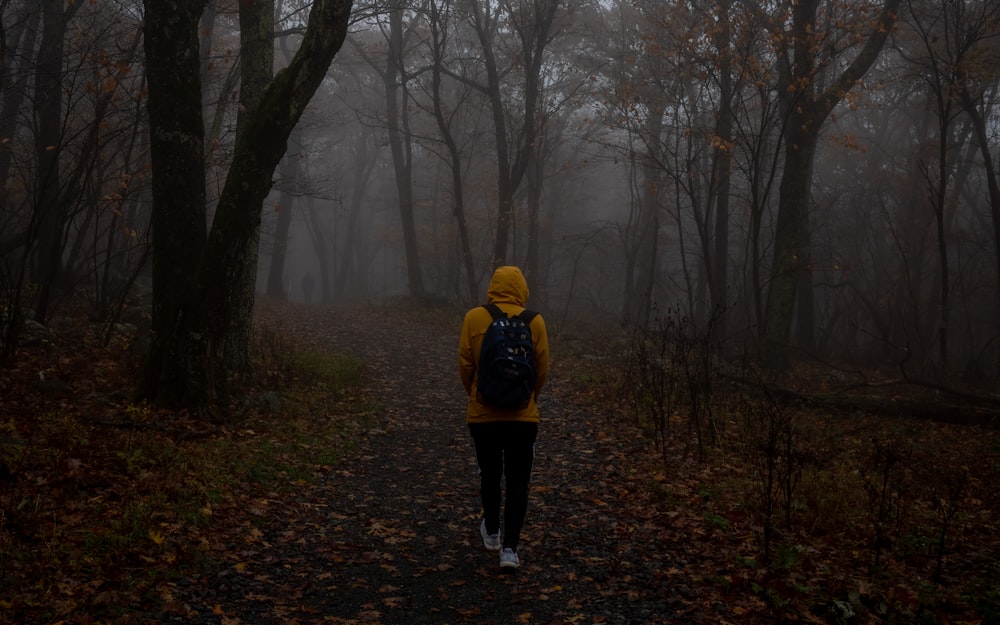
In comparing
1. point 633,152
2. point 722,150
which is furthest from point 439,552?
point 633,152

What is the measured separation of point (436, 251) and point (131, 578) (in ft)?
106

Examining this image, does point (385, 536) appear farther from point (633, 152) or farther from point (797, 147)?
point (633, 152)

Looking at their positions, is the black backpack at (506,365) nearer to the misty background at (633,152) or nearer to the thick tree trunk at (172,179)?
the thick tree trunk at (172,179)

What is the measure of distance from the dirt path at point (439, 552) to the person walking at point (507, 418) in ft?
1.62

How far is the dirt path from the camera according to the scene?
461cm

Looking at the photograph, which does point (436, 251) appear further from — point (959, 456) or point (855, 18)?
point (959, 456)

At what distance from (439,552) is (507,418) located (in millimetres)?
1495

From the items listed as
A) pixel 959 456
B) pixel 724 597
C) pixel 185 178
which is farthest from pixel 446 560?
pixel 959 456

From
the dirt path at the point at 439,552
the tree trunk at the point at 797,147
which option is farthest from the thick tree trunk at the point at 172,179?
the tree trunk at the point at 797,147

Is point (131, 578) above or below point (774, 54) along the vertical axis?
below

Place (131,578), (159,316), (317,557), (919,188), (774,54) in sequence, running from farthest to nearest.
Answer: (919,188), (774,54), (159,316), (317,557), (131,578)

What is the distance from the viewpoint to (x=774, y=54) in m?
15.6

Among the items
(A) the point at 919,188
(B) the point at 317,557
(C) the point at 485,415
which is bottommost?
(B) the point at 317,557

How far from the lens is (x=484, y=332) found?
5055 mm
